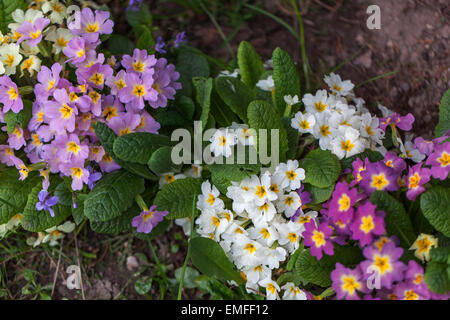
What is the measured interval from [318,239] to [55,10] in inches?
69.7

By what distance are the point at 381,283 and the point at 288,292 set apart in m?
0.51

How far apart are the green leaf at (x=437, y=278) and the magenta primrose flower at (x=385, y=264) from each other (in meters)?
0.10

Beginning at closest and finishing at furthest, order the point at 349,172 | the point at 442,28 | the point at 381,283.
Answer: the point at 381,283 < the point at 349,172 < the point at 442,28

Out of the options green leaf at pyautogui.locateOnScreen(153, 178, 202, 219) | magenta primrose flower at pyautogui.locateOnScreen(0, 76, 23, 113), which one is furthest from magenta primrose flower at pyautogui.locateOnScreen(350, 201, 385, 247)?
magenta primrose flower at pyautogui.locateOnScreen(0, 76, 23, 113)

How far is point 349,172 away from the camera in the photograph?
2.25 meters

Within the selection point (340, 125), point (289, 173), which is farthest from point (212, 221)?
point (340, 125)

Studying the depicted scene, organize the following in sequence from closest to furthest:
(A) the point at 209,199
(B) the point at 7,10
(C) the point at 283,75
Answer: (A) the point at 209,199 < (C) the point at 283,75 < (B) the point at 7,10

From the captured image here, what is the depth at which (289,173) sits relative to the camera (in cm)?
228

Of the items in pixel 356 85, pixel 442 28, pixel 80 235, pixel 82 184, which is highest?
pixel 442 28

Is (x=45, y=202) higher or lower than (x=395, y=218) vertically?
lower

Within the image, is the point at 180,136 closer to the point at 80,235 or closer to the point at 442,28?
the point at 80,235

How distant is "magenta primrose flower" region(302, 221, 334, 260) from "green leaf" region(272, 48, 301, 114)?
2.58ft

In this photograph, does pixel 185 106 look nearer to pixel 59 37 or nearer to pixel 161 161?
pixel 161 161
